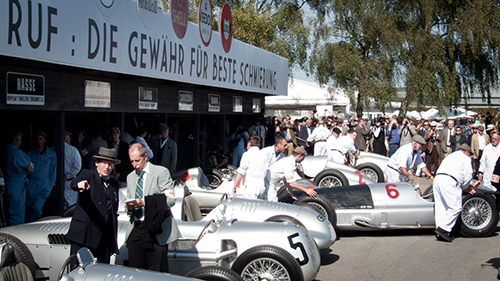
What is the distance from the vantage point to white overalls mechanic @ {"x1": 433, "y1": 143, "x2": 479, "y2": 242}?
7.76m

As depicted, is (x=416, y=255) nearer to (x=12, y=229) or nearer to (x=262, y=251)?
(x=262, y=251)

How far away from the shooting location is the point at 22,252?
491cm

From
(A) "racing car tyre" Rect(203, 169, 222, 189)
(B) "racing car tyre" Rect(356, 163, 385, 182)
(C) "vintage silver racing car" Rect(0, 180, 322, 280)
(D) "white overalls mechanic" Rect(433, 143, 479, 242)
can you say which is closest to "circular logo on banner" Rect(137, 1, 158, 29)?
(A) "racing car tyre" Rect(203, 169, 222, 189)

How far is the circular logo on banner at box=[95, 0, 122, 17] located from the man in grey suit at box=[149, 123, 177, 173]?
3380 millimetres

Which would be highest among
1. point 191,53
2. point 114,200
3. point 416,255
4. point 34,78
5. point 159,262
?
point 191,53

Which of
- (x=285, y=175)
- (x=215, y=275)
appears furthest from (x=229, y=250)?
(x=285, y=175)

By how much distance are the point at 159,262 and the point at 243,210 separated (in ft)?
7.05

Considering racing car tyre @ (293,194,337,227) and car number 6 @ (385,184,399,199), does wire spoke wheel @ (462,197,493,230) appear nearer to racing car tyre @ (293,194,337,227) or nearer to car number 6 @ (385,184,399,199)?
car number 6 @ (385,184,399,199)

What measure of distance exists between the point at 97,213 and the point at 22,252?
112cm

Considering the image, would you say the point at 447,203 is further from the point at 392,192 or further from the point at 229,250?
the point at 229,250

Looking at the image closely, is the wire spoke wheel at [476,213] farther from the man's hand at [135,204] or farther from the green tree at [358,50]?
the green tree at [358,50]

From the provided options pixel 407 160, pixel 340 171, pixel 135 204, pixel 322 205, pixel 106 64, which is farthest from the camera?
pixel 340 171

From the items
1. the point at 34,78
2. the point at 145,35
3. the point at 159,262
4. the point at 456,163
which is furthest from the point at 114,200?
the point at 456,163

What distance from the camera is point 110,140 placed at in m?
9.37
